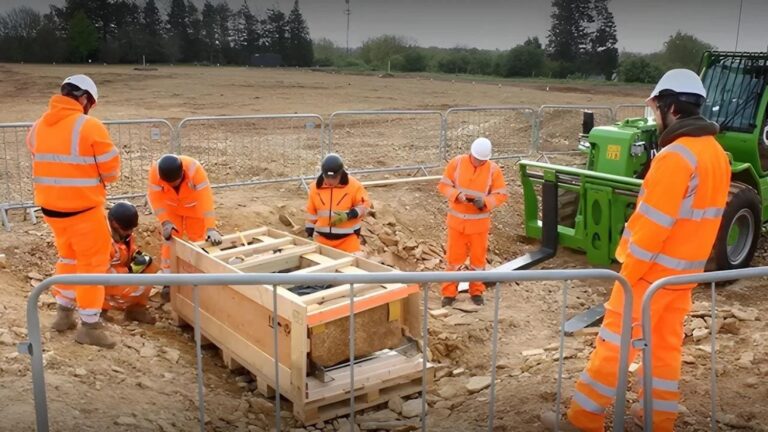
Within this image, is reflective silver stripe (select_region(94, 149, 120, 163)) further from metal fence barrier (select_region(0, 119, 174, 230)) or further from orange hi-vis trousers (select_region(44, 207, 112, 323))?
metal fence barrier (select_region(0, 119, 174, 230))

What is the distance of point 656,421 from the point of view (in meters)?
4.14

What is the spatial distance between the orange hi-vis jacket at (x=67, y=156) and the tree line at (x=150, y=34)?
140 feet

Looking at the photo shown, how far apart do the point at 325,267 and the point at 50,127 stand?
2431mm

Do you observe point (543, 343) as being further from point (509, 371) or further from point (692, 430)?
point (692, 430)

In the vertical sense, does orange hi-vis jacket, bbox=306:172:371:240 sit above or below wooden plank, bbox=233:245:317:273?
above

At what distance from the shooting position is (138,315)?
666cm

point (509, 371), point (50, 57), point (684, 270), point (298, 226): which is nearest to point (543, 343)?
point (509, 371)

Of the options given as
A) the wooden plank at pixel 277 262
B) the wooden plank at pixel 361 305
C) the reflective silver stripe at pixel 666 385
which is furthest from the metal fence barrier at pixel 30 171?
the reflective silver stripe at pixel 666 385

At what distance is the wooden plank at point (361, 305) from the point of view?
4766 mm

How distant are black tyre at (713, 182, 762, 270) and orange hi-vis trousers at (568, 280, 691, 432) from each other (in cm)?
371

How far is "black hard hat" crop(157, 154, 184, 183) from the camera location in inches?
252

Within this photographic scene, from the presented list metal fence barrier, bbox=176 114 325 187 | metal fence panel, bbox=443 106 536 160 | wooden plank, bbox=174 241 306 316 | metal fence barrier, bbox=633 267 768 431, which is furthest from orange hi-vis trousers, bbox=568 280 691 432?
metal fence panel, bbox=443 106 536 160

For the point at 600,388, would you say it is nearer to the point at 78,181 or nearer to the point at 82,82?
the point at 78,181

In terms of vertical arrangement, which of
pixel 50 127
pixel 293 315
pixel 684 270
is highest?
pixel 50 127
